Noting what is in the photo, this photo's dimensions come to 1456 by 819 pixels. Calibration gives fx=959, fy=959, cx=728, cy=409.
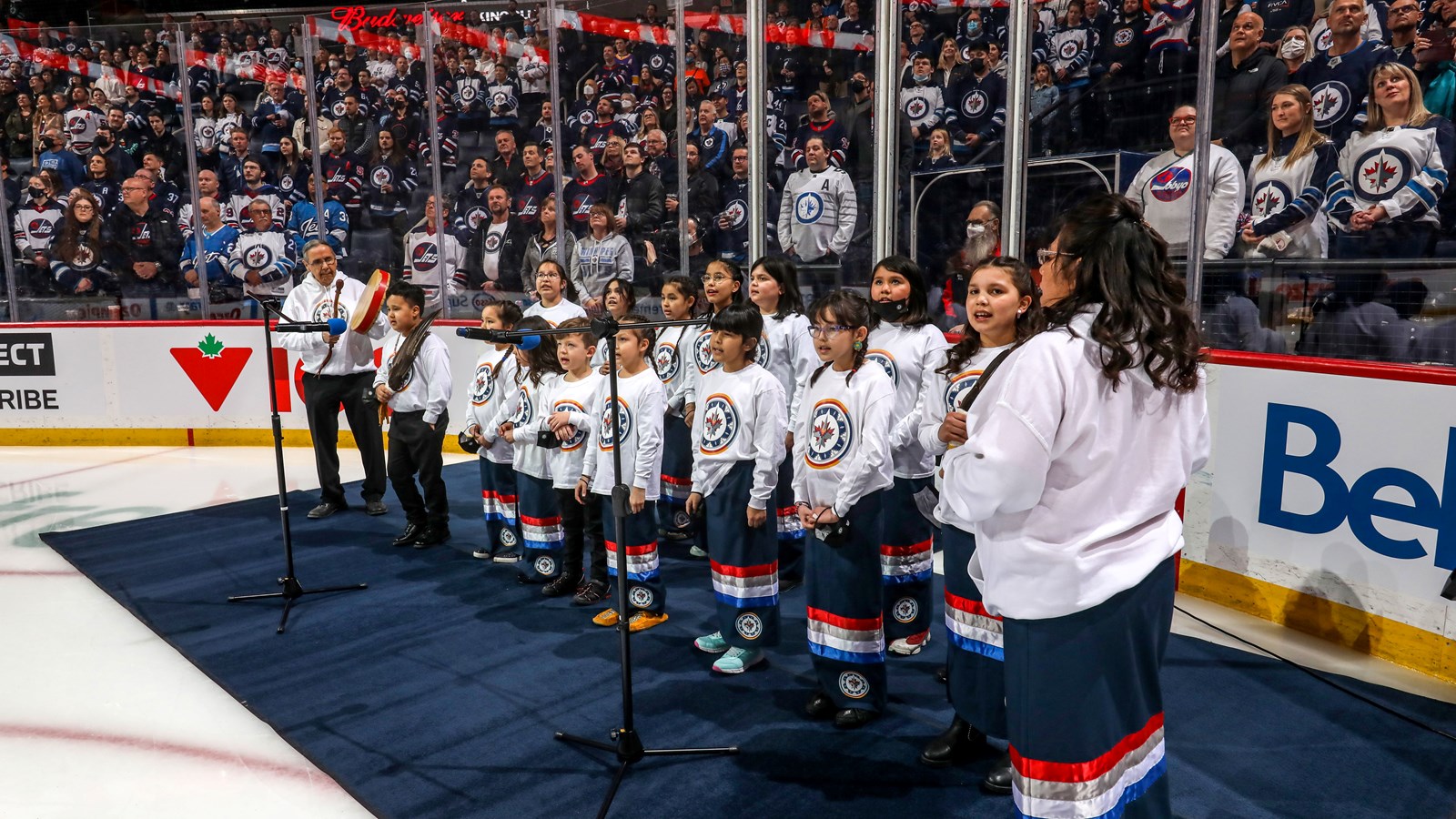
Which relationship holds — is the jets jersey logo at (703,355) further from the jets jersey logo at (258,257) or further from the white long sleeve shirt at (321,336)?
the jets jersey logo at (258,257)

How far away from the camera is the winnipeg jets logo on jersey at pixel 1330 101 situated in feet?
13.1

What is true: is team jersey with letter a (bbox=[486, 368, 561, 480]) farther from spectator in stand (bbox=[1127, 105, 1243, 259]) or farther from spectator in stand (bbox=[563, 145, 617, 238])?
spectator in stand (bbox=[563, 145, 617, 238])

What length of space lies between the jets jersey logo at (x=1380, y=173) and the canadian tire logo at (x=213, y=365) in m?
7.64

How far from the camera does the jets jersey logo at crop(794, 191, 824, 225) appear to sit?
20.0 feet

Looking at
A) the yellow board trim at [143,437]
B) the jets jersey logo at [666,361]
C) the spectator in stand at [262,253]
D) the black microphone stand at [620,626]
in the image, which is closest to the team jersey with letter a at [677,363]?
the jets jersey logo at [666,361]

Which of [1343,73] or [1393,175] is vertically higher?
[1343,73]

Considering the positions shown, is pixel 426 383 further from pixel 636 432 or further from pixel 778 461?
pixel 778 461

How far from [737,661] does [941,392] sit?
1201 millimetres

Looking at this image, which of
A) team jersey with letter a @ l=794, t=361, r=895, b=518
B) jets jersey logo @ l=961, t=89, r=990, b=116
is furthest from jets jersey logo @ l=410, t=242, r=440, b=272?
team jersey with letter a @ l=794, t=361, r=895, b=518

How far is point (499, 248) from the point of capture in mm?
7824

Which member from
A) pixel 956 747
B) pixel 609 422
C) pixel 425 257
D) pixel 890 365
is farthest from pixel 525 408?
pixel 425 257

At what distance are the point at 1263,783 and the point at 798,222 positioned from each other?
4334 mm

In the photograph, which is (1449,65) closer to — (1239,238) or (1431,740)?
(1239,238)

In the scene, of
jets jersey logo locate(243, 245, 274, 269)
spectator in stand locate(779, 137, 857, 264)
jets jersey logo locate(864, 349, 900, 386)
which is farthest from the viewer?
jets jersey logo locate(243, 245, 274, 269)
